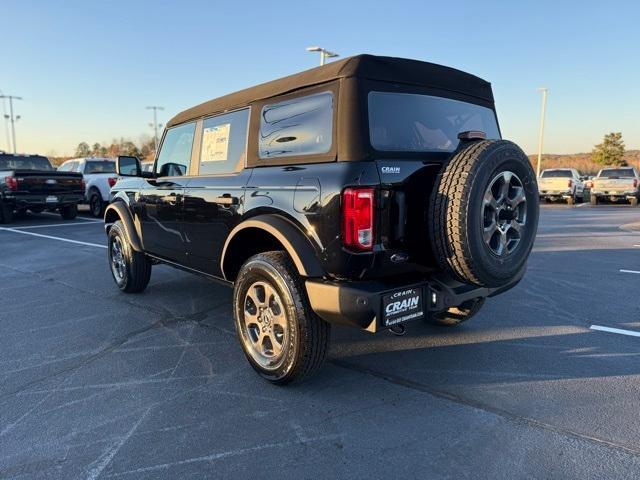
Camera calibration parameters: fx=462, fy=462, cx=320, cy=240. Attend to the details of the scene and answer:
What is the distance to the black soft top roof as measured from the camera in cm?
288

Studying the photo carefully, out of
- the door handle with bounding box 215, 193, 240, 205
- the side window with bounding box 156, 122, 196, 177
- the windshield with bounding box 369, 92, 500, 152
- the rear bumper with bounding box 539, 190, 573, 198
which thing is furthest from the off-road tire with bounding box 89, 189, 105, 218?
the rear bumper with bounding box 539, 190, 573, 198

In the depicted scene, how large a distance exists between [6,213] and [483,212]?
13751 millimetres

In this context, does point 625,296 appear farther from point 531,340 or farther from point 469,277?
point 469,277

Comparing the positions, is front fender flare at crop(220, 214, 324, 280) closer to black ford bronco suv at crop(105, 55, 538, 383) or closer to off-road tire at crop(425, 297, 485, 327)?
black ford bronco suv at crop(105, 55, 538, 383)

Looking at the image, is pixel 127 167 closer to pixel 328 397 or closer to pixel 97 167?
pixel 328 397

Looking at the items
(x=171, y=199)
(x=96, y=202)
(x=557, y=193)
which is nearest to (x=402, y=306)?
(x=171, y=199)

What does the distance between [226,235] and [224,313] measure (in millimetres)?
1359

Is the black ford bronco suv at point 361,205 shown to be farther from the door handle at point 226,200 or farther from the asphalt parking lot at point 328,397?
the asphalt parking lot at point 328,397

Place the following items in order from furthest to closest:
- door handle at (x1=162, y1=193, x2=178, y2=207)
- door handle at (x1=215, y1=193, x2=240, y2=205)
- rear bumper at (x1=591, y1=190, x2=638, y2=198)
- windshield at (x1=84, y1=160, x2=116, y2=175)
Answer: rear bumper at (x1=591, y1=190, x2=638, y2=198)
windshield at (x1=84, y1=160, x2=116, y2=175)
door handle at (x1=162, y1=193, x2=178, y2=207)
door handle at (x1=215, y1=193, x2=240, y2=205)

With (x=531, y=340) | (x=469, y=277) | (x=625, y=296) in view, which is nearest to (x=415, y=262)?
(x=469, y=277)

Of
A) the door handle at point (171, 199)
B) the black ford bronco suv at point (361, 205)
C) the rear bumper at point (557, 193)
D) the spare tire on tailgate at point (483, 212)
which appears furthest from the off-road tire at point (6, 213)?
the rear bumper at point (557, 193)

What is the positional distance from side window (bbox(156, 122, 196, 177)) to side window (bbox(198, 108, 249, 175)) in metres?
0.29

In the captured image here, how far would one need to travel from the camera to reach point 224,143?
3.94 meters

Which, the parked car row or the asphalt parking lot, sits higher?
the parked car row
